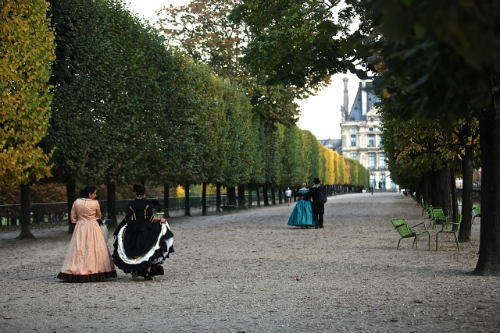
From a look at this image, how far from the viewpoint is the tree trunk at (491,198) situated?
11.6m

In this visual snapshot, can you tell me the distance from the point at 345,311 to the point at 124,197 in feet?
131

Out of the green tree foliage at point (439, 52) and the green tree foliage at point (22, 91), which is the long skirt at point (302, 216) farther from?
the green tree foliage at point (439, 52)

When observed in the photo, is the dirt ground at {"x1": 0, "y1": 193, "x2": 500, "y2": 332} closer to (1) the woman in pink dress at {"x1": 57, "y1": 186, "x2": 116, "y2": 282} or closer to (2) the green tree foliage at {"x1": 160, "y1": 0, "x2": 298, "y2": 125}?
(1) the woman in pink dress at {"x1": 57, "y1": 186, "x2": 116, "y2": 282}

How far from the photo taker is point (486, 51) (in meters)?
3.01

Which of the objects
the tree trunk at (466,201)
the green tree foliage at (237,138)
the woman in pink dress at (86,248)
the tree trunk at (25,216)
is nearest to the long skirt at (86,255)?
the woman in pink dress at (86,248)

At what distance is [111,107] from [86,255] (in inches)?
581

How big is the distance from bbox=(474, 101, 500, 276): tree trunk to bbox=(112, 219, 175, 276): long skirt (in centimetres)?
516

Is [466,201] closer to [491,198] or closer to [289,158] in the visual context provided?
[491,198]

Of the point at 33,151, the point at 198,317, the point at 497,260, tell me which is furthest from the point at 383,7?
the point at 33,151

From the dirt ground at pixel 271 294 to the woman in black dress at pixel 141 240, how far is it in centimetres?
32

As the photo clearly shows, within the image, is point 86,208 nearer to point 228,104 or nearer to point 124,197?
point 228,104

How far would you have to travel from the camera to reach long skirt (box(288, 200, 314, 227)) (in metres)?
27.5

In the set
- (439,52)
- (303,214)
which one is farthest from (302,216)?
(439,52)

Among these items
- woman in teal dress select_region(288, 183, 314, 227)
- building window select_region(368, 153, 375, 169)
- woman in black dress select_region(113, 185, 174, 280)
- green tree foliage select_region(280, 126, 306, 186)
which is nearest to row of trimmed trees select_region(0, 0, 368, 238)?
woman in teal dress select_region(288, 183, 314, 227)
